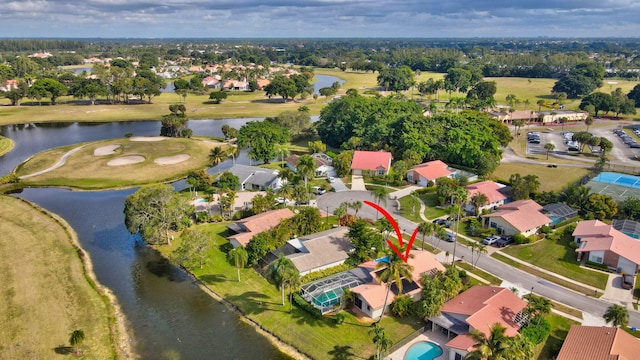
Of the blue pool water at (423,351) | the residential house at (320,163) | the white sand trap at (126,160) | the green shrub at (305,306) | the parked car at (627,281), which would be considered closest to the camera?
the blue pool water at (423,351)

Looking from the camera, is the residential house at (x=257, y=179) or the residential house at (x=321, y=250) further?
the residential house at (x=257, y=179)

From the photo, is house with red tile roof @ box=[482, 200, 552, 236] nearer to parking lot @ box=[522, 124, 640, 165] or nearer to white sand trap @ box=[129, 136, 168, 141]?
parking lot @ box=[522, 124, 640, 165]

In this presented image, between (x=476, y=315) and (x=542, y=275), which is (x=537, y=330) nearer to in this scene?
(x=476, y=315)

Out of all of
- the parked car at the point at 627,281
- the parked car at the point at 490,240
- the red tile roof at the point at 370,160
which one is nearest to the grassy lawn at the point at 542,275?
the parked car at the point at 490,240

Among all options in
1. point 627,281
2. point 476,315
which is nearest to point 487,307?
point 476,315

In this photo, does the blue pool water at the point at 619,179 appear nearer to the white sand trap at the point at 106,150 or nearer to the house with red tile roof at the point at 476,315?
the house with red tile roof at the point at 476,315

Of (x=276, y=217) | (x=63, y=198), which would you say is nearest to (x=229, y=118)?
(x=63, y=198)

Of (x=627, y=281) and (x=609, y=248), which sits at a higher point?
(x=609, y=248)

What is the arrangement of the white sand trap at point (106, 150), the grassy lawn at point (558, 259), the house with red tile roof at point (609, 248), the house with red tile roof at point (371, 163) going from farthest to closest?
the white sand trap at point (106, 150) → the house with red tile roof at point (371, 163) → the house with red tile roof at point (609, 248) → the grassy lawn at point (558, 259)
